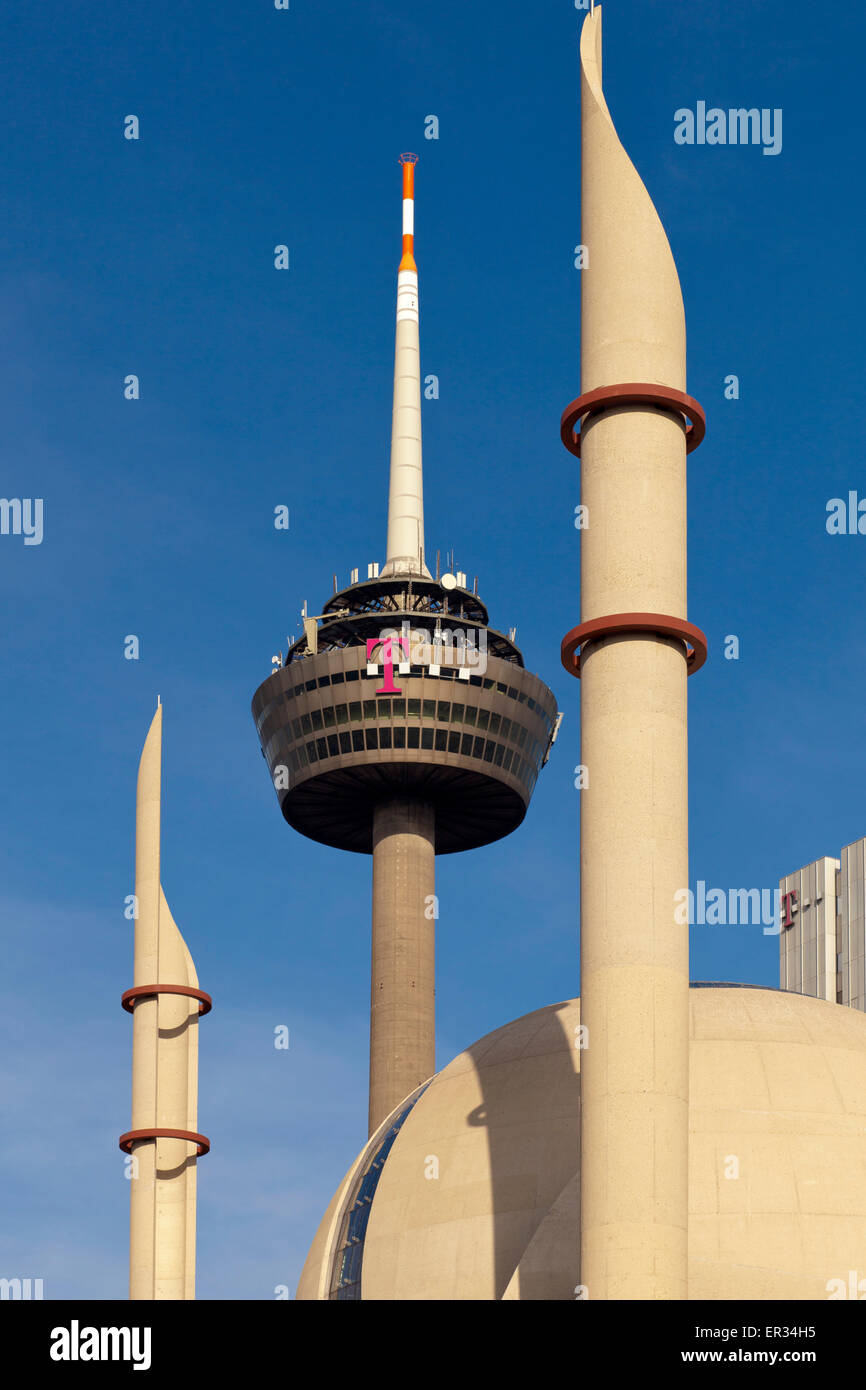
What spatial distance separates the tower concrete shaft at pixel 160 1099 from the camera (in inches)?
2746

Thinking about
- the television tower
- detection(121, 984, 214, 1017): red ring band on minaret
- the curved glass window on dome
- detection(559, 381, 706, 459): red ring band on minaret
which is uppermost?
the television tower

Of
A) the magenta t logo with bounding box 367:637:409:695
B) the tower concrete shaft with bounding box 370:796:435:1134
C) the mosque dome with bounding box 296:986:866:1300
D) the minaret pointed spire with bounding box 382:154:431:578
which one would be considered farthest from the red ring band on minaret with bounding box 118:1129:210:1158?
the minaret pointed spire with bounding box 382:154:431:578

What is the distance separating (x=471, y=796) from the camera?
156 metres

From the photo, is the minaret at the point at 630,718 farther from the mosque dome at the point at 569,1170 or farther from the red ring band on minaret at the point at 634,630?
the mosque dome at the point at 569,1170

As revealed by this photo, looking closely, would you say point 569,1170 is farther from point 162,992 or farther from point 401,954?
point 401,954

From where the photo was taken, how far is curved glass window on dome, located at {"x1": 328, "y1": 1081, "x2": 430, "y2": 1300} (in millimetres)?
61969

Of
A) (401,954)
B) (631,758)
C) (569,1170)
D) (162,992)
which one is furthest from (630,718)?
(401,954)

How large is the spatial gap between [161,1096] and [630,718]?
1271 inches

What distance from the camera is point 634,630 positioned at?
4559 centimetres

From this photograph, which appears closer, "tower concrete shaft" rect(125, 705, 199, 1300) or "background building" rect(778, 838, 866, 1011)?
"tower concrete shaft" rect(125, 705, 199, 1300)

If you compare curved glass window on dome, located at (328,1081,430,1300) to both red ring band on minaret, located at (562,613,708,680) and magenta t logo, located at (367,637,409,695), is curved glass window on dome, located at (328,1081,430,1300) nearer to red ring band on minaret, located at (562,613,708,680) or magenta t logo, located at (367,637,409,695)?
red ring band on minaret, located at (562,613,708,680)

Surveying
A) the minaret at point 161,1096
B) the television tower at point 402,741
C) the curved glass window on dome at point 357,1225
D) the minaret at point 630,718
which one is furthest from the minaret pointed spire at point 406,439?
the minaret at point 630,718

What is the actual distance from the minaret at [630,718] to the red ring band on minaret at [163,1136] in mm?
29857

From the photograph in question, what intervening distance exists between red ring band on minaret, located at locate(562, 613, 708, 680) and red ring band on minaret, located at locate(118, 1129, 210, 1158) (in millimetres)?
29893
